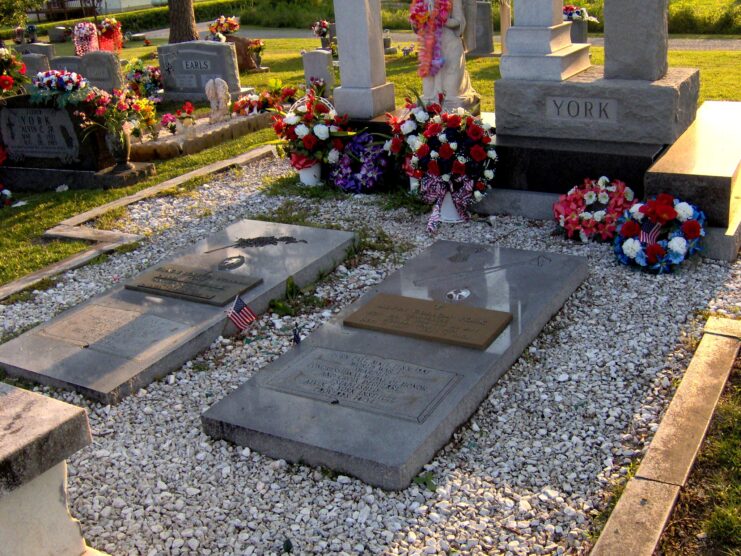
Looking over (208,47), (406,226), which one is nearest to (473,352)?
(406,226)

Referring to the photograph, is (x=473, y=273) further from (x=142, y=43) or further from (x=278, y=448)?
(x=142, y=43)

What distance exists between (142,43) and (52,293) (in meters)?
22.5

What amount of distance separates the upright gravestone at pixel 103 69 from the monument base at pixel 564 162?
8366mm

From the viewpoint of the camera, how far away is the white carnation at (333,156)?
7746mm

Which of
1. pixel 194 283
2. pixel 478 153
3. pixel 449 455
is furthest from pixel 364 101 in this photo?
pixel 449 455

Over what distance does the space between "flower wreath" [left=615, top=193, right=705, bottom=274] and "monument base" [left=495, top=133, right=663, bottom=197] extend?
0.67 m

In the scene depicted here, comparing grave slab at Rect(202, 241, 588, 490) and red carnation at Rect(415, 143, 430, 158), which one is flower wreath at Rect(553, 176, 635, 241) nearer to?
grave slab at Rect(202, 241, 588, 490)

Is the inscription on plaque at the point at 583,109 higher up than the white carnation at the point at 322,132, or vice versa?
the inscription on plaque at the point at 583,109

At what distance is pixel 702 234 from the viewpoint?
18.0ft

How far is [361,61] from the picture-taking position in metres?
7.91

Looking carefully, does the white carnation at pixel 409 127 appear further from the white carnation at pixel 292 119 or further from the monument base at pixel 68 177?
the monument base at pixel 68 177

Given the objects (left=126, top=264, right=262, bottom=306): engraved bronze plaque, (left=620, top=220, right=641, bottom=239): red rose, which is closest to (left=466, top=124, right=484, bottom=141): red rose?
(left=620, top=220, right=641, bottom=239): red rose

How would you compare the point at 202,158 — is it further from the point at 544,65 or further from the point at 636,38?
the point at 636,38

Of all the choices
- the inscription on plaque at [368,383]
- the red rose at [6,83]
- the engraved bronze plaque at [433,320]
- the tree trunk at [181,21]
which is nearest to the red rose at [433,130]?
the engraved bronze plaque at [433,320]
